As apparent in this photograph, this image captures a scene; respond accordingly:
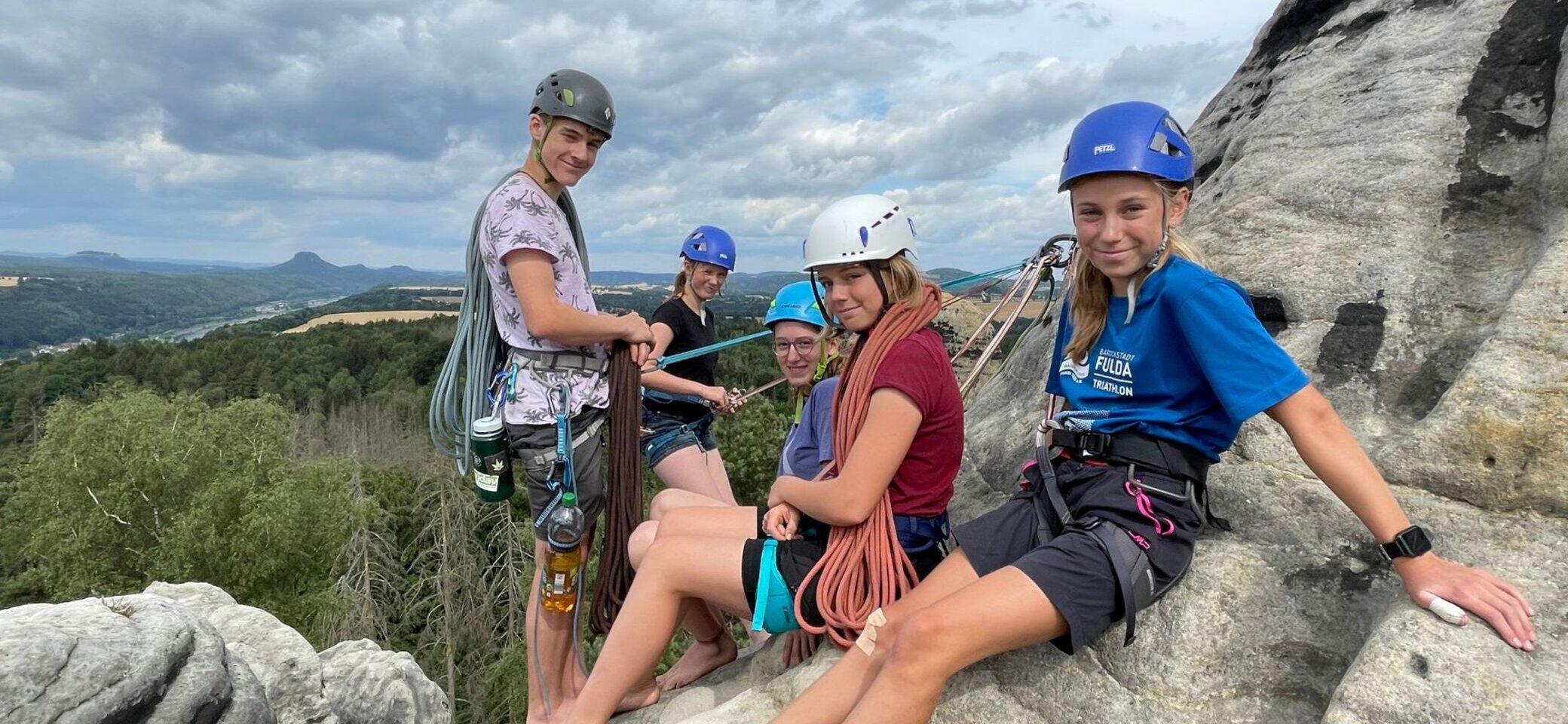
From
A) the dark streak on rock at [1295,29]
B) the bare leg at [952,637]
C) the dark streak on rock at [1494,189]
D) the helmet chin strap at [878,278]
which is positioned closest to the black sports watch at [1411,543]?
the bare leg at [952,637]

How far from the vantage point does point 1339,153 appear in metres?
3.91

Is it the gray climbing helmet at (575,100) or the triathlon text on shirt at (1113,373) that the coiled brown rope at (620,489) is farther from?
the triathlon text on shirt at (1113,373)

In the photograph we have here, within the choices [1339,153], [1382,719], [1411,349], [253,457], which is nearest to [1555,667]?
[1382,719]

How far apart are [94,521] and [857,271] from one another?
101 feet

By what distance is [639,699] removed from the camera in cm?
361

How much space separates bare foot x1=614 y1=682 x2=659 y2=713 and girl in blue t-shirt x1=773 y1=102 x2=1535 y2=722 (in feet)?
4.21

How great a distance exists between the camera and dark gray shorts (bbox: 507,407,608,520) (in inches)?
142

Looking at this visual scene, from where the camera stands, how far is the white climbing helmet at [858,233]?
3.07m

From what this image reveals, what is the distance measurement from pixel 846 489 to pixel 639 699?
1605mm

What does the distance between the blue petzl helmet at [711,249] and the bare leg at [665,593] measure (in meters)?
2.41

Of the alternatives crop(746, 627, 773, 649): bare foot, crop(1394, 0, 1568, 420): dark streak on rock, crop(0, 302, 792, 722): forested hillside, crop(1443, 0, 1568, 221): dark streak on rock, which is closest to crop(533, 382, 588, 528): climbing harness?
crop(746, 627, 773, 649): bare foot

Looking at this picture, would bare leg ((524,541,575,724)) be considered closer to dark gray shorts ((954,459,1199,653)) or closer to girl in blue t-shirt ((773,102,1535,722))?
girl in blue t-shirt ((773,102,1535,722))

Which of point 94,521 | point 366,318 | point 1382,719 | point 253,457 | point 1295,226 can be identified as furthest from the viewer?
point 366,318

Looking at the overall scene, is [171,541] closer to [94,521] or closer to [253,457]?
[94,521]
